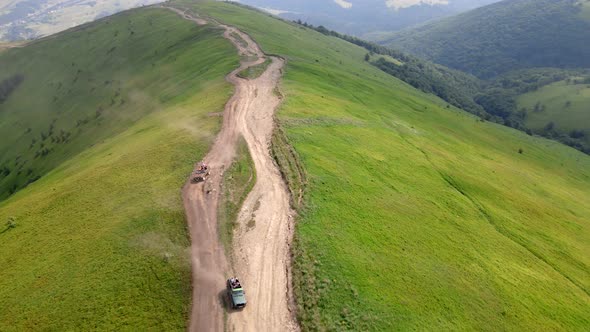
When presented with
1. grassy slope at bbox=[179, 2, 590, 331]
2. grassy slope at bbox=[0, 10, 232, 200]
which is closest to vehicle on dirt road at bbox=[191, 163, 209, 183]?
grassy slope at bbox=[179, 2, 590, 331]

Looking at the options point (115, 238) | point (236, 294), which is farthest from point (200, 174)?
point (236, 294)

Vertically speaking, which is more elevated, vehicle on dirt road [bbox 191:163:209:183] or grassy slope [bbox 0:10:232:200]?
vehicle on dirt road [bbox 191:163:209:183]

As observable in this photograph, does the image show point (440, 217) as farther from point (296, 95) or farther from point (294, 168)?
point (296, 95)

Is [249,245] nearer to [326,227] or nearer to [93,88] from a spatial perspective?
[326,227]

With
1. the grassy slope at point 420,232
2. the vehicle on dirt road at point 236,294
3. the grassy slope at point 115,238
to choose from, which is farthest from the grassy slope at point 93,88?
the vehicle on dirt road at point 236,294

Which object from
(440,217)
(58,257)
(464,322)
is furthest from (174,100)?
(464,322)

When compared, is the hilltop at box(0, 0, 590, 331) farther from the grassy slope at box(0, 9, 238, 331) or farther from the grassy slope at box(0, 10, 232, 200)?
the grassy slope at box(0, 10, 232, 200)

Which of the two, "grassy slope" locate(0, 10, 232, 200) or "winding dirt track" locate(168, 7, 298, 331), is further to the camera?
"grassy slope" locate(0, 10, 232, 200)
